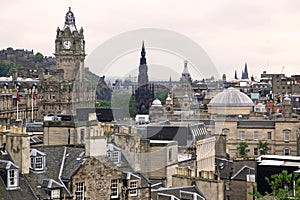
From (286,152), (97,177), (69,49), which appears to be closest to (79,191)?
(97,177)

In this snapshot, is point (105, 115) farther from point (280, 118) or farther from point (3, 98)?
point (3, 98)

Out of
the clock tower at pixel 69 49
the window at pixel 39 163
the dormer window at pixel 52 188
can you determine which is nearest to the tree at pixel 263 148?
the window at pixel 39 163

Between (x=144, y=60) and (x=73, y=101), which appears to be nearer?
(x=144, y=60)

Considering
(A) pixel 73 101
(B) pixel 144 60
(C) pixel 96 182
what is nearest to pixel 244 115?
(A) pixel 73 101

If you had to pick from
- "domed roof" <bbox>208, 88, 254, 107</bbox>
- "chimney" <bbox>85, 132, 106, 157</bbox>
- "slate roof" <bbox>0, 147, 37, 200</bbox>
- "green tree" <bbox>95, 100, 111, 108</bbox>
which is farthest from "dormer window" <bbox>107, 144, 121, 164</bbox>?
"domed roof" <bbox>208, 88, 254, 107</bbox>

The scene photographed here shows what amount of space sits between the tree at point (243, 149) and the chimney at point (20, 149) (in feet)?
180

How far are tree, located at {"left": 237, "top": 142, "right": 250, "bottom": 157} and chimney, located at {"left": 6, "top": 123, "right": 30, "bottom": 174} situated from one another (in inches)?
2159

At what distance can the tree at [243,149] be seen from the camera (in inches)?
3248

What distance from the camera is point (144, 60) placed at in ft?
143

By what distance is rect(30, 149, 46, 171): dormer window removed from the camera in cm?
3052

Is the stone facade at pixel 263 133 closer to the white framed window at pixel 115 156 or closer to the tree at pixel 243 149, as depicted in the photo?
the tree at pixel 243 149

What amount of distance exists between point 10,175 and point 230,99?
75715mm

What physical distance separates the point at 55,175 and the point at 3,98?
85354 millimetres

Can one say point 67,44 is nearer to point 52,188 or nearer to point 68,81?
point 68,81
